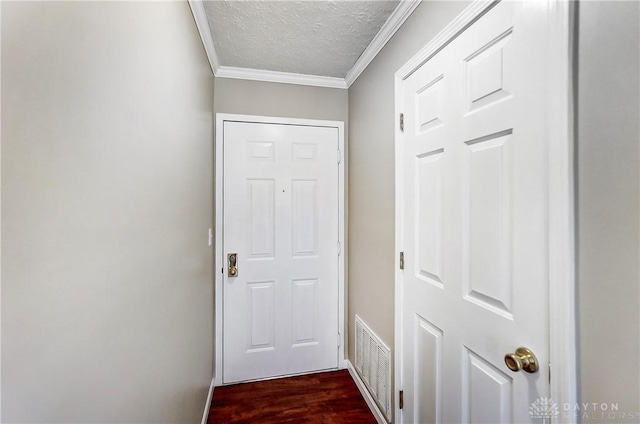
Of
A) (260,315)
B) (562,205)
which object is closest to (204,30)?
(562,205)

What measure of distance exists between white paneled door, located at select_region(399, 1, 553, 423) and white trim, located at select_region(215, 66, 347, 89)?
1.00 meters

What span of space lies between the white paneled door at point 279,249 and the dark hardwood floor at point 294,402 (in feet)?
0.34

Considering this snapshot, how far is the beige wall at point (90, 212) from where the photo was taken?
1.39 feet

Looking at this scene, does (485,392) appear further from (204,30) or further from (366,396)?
(204,30)

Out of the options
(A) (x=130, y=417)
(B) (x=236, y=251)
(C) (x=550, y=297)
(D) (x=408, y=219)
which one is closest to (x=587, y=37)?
(C) (x=550, y=297)

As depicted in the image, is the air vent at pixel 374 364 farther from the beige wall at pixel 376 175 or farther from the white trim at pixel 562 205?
the white trim at pixel 562 205

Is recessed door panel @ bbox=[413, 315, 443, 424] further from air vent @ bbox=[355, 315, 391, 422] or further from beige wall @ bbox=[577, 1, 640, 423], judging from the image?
beige wall @ bbox=[577, 1, 640, 423]

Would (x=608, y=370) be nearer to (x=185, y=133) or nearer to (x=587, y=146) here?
(x=587, y=146)

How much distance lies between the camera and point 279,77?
2166 mm

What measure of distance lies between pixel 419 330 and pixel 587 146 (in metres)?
1.01

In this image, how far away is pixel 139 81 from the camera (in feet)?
2.68

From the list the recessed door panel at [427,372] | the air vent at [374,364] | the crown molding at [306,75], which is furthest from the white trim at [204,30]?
the air vent at [374,364]

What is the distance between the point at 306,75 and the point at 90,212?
6.46 ft

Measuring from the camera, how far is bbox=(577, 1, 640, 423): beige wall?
0.60 m
